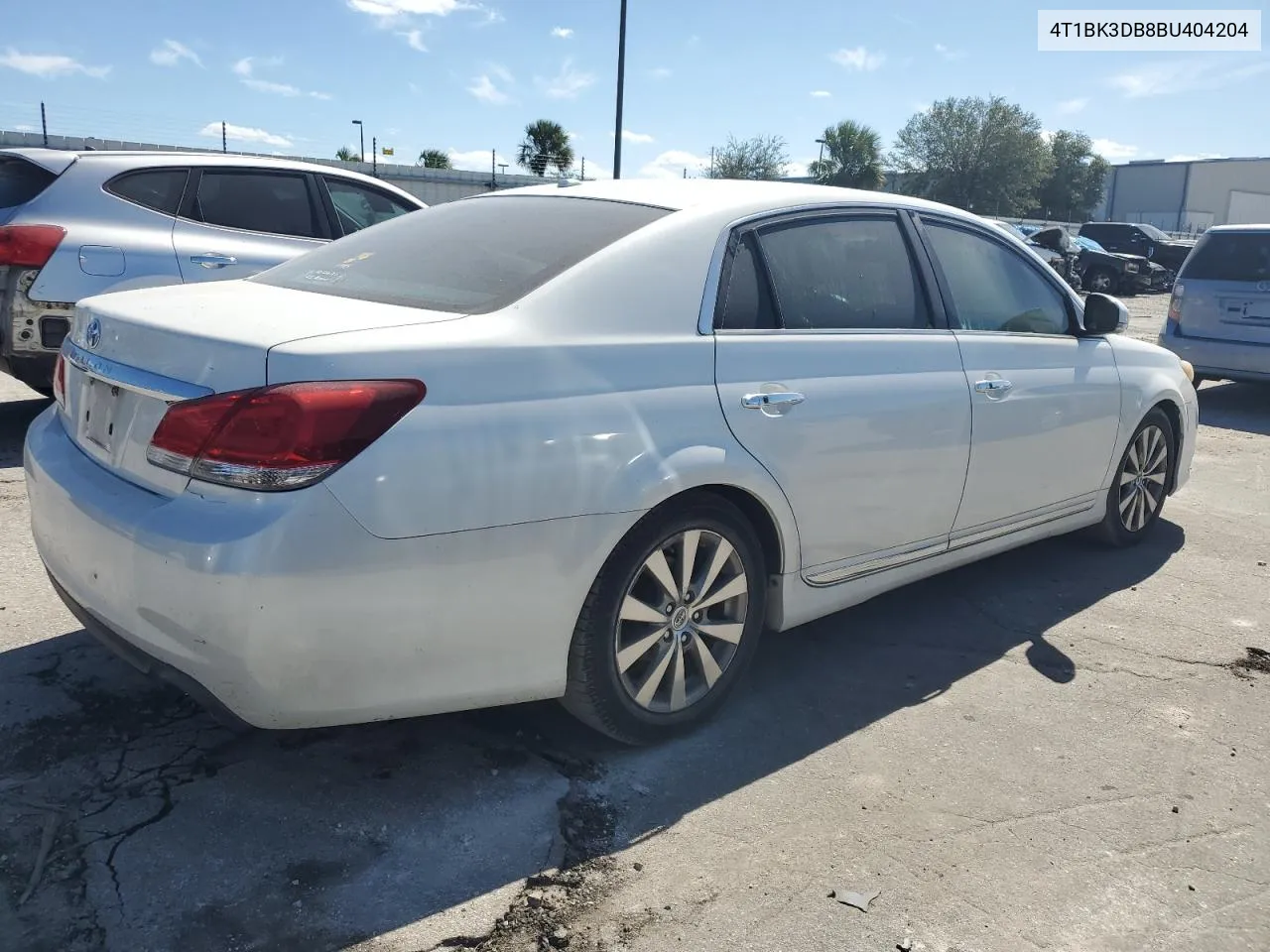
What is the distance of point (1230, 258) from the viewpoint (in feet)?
32.5

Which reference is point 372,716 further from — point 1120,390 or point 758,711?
point 1120,390

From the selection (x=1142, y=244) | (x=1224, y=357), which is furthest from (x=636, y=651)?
(x=1142, y=244)

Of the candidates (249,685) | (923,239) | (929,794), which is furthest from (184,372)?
(923,239)

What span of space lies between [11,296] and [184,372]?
405 centimetres

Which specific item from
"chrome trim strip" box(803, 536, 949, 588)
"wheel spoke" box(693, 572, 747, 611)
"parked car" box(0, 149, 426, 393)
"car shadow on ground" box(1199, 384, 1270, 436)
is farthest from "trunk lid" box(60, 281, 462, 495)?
"car shadow on ground" box(1199, 384, 1270, 436)

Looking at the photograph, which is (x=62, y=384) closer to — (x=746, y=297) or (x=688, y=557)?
(x=688, y=557)

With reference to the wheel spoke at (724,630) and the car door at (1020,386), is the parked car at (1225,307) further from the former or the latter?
the wheel spoke at (724,630)

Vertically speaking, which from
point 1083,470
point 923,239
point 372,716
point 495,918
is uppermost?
point 923,239

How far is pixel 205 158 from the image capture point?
22.0 ft

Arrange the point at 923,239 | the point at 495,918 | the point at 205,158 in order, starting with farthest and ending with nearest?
the point at 205,158 → the point at 923,239 → the point at 495,918

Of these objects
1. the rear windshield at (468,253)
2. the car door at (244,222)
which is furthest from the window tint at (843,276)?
the car door at (244,222)

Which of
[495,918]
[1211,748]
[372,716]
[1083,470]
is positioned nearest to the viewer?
[495,918]

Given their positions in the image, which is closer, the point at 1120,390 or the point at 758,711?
the point at 758,711

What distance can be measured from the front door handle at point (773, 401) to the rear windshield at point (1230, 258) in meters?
8.37
